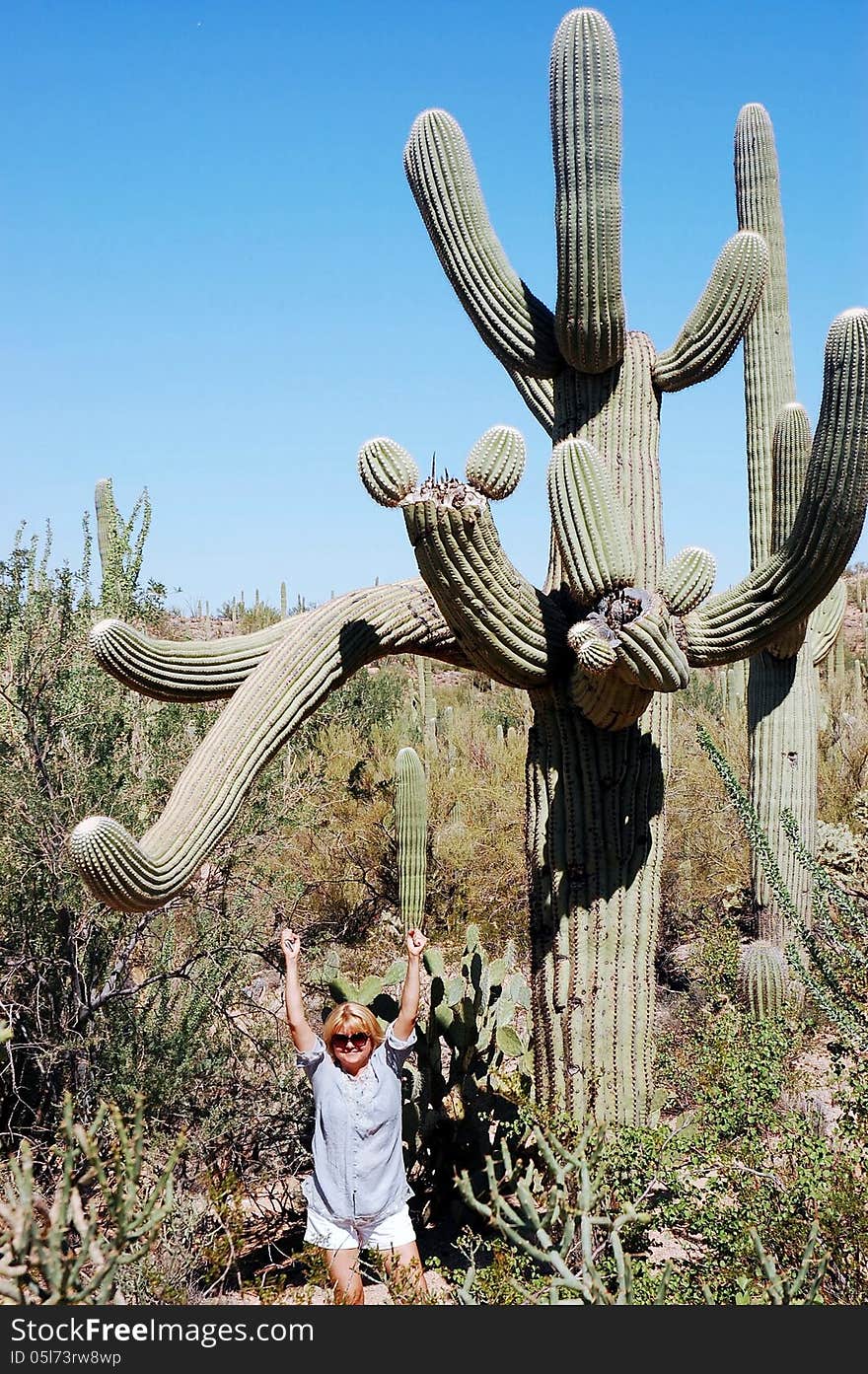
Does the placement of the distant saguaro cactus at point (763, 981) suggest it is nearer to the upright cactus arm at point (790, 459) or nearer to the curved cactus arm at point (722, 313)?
the upright cactus arm at point (790, 459)

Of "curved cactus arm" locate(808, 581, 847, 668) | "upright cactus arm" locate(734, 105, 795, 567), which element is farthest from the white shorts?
"upright cactus arm" locate(734, 105, 795, 567)

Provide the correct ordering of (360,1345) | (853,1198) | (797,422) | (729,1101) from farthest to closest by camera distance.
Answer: (797,422) < (729,1101) < (853,1198) < (360,1345)

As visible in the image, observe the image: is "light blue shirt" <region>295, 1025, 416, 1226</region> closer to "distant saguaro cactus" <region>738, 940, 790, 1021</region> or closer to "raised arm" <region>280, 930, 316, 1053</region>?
"raised arm" <region>280, 930, 316, 1053</region>

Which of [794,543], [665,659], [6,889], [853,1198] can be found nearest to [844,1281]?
[853,1198]

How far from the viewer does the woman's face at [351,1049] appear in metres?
3.94

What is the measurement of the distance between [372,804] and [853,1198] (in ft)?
24.3

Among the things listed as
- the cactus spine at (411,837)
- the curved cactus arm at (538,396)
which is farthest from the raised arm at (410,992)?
the curved cactus arm at (538,396)

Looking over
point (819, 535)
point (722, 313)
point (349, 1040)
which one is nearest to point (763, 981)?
point (819, 535)

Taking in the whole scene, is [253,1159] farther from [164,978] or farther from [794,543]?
[794,543]

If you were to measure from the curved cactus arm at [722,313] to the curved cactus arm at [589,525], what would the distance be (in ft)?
3.02

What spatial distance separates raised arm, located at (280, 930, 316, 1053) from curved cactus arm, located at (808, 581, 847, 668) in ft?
15.3

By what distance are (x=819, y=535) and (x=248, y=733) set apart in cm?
209

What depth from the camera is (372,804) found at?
10.7 meters

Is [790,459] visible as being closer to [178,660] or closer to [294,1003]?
[178,660]
